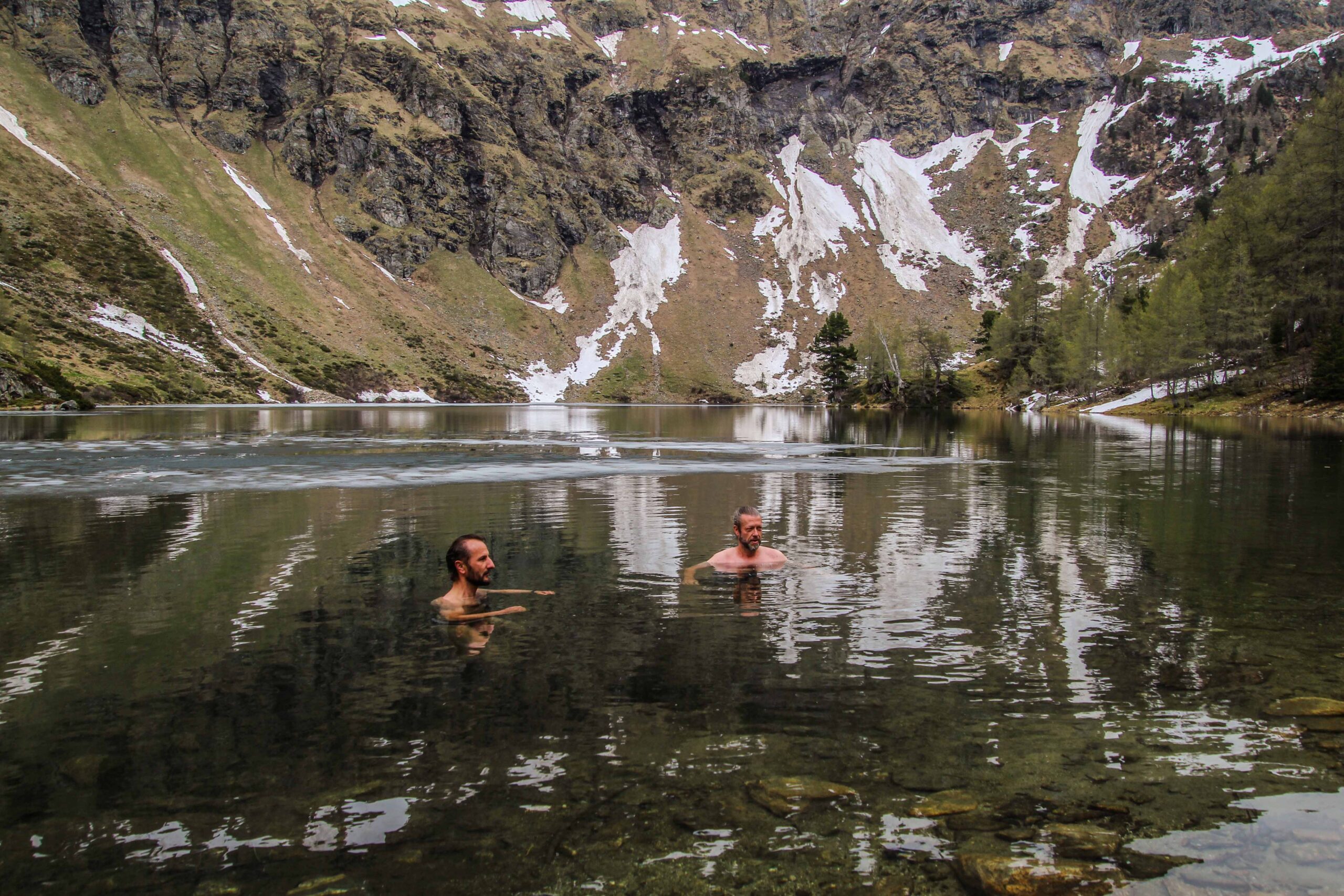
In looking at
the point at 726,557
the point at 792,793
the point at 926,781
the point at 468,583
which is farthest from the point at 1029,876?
the point at 726,557

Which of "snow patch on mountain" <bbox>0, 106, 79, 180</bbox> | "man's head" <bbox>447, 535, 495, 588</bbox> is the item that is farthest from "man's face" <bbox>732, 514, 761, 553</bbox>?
"snow patch on mountain" <bbox>0, 106, 79, 180</bbox>

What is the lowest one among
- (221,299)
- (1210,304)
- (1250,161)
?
(1210,304)

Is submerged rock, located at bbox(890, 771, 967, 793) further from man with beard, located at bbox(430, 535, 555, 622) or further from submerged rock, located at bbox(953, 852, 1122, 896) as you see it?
man with beard, located at bbox(430, 535, 555, 622)

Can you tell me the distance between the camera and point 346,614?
505 inches

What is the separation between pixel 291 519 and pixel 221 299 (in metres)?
172

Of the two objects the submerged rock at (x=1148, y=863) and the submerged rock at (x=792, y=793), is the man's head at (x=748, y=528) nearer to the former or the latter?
the submerged rock at (x=792, y=793)

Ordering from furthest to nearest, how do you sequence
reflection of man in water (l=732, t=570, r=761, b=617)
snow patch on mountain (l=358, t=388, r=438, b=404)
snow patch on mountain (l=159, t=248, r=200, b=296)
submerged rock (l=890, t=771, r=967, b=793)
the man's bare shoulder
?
snow patch on mountain (l=358, t=388, r=438, b=404) < snow patch on mountain (l=159, t=248, r=200, b=296) < the man's bare shoulder < reflection of man in water (l=732, t=570, r=761, b=617) < submerged rock (l=890, t=771, r=967, b=793)

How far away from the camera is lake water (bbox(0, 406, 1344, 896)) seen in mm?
5918

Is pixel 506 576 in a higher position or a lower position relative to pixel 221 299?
lower

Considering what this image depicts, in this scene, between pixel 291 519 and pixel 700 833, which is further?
pixel 291 519

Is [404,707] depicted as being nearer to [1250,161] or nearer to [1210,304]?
[1210,304]

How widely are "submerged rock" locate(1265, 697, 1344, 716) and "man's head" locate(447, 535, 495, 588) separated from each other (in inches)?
397

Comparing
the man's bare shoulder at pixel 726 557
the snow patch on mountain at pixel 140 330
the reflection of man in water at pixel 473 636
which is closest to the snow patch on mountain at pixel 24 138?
the snow patch on mountain at pixel 140 330

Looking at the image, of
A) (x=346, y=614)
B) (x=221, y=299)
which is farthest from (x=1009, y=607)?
(x=221, y=299)
